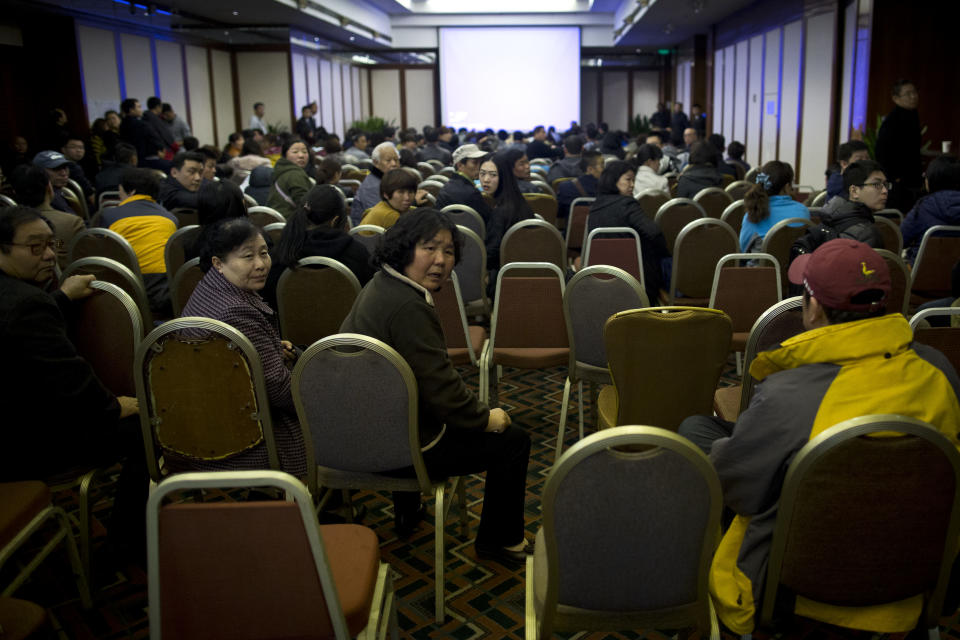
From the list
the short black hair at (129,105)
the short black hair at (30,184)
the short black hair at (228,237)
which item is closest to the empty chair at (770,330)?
the short black hair at (228,237)

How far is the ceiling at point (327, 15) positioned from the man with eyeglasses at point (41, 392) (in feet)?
32.2

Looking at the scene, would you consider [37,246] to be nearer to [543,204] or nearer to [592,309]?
[592,309]

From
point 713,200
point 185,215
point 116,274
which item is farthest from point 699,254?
point 185,215

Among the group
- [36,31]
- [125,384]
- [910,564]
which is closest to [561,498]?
[910,564]

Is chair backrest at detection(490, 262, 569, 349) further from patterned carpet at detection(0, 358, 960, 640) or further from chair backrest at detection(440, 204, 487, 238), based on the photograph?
chair backrest at detection(440, 204, 487, 238)

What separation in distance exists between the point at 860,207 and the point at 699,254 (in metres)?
0.96

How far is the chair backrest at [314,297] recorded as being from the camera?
3.42 metres

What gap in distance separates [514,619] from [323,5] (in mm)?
13591

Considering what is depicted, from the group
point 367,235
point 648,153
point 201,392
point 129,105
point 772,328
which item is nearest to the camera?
point 201,392

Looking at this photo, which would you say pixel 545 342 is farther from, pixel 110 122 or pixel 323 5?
pixel 323 5

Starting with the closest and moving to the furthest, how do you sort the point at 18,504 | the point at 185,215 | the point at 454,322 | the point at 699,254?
the point at 18,504 → the point at 454,322 → the point at 699,254 → the point at 185,215

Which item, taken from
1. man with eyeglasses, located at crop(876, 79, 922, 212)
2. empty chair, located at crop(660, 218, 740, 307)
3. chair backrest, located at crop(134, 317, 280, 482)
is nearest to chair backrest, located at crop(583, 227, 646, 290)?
empty chair, located at crop(660, 218, 740, 307)

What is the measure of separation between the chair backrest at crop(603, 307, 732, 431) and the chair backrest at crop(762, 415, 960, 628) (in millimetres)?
957

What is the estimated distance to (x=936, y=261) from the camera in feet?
14.5
